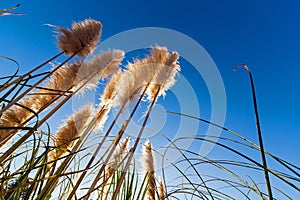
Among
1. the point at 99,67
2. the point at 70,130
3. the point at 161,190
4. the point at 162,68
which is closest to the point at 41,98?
the point at 70,130

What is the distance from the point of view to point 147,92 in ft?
8.27

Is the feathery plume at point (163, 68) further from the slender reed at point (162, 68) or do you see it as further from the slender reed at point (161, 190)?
the slender reed at point (161, 190)

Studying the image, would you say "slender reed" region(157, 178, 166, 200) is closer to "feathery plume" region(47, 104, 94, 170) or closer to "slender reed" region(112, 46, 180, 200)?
"slender reed" region(112, 46, 180, 200)

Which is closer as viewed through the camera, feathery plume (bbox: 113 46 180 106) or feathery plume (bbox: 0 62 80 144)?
feathery plume (bbox: 0 62 80 144)

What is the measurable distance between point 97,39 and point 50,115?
91 cm

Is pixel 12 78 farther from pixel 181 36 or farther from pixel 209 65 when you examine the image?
pixel 181 36

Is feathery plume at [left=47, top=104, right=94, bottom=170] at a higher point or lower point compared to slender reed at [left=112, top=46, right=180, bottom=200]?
lower

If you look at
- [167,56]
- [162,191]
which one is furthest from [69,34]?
[162,191]

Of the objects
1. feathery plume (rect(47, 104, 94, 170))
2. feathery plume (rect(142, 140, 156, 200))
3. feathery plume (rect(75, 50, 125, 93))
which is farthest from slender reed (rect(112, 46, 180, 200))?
feathery plume (rect(47, 104, 94, 170))

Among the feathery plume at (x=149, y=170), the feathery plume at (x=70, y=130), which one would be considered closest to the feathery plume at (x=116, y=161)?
the feathery plume at (x=149, y=170)

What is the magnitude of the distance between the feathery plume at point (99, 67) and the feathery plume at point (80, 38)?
0.14m

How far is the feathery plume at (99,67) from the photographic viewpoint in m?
2.29

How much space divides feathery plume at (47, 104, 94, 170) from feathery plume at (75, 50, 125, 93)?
24 cm

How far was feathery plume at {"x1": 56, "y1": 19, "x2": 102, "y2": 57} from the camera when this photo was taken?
240 cm
